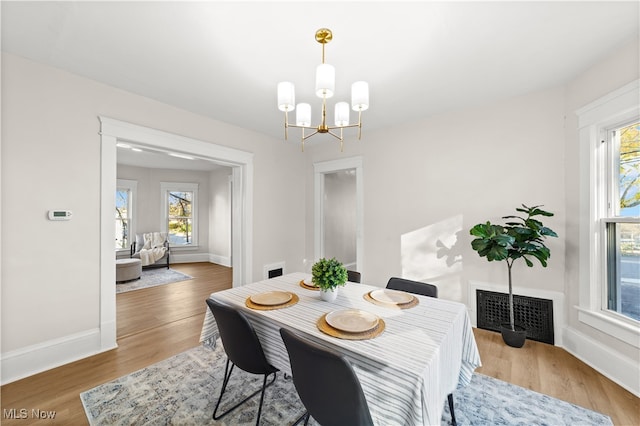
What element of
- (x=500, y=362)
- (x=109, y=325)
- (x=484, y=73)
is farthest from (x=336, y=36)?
(x=109, y=325)

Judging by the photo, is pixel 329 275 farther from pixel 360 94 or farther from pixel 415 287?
pixel 360 94

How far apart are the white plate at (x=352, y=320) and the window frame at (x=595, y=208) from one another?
2.21m

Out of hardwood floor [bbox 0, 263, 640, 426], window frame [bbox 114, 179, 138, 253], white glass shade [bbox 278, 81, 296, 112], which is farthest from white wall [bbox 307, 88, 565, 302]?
window frame [bbox 114, 179, 138, 253]

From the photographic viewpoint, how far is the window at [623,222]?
2.05 m

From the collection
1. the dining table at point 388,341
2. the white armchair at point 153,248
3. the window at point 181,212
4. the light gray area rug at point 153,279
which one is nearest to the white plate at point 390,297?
the dining table at point 388,341

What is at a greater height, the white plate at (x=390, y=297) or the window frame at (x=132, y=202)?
the window frame at (x=132, y=202)

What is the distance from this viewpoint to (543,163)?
106 inches

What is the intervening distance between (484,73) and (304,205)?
10.6 feet

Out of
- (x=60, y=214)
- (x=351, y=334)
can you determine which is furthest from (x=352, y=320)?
(x=60, y=214)

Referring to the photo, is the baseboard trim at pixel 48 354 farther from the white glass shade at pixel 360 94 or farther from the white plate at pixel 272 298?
the white glass shade at pixel 360 94

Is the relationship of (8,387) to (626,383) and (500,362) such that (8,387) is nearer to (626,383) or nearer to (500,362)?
(500,362)

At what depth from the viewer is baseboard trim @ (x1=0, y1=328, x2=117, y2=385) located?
6.69ft

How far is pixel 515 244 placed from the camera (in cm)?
251

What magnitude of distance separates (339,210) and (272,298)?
377 cm
